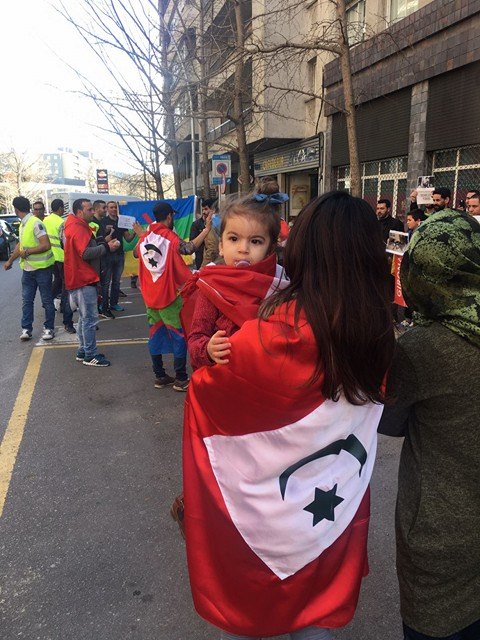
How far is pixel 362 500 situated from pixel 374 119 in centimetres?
1265

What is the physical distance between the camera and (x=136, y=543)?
9.38 ft

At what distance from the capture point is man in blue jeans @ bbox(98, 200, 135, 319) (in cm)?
926

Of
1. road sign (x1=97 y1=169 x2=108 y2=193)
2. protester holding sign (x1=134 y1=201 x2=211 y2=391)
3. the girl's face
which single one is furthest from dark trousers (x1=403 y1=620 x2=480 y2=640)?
road sign (x1=97 y1=169 x2=108 y2=193)

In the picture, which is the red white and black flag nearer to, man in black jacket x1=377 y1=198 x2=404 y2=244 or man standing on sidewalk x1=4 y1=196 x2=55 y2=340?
man standing on sidewalk x1=4 y1=196 x2=55 y2=340

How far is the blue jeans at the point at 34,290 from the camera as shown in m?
7.34

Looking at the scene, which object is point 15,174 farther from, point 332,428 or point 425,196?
point 332,428

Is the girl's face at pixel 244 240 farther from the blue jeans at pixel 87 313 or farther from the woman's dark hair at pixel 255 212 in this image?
the blue jeans at pixel 87 313

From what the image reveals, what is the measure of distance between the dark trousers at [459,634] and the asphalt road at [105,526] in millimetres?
718

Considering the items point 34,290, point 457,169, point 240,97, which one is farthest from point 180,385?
point 240,97

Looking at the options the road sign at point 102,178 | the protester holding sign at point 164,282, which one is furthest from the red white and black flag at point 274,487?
the road sign at point 102,178

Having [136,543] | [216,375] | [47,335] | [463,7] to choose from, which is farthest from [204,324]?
[463,7]

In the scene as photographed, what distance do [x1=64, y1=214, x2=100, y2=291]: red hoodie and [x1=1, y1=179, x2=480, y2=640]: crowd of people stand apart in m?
4.49

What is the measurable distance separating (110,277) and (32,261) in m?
2.32

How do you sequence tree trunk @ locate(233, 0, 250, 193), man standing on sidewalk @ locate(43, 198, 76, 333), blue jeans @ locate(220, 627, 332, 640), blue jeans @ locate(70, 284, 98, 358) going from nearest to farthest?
blue jeans @ locate(220, 627, 332, 640)
blue jeans @ locate(70, 284, 98, 358)
man standing on sidewalk @ locate(43, 198, 76, 333)
tree trunk @ locate(233, 0, 250, 193)
